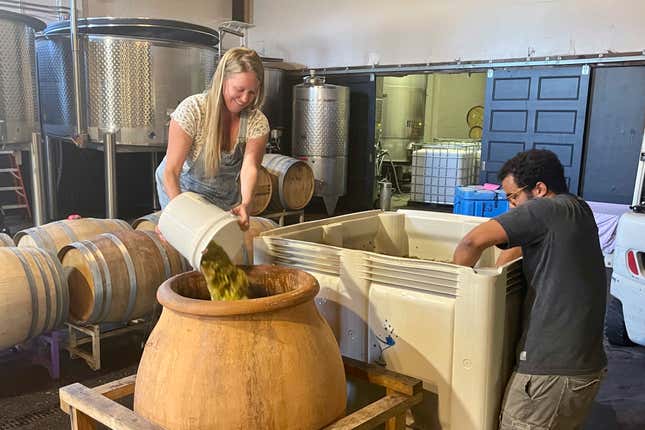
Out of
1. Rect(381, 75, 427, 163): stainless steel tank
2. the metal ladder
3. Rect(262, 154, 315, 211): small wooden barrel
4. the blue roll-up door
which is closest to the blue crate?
the blue roll-up door

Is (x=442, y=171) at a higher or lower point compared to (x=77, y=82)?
lower

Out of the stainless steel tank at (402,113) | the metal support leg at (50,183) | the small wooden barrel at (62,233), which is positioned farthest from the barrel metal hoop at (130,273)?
the stainless steel tank at (402,113)

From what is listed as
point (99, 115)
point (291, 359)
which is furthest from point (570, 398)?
point (99, 115)

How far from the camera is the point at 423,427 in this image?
5.78 feet

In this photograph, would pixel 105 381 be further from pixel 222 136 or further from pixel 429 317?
pixel 429 317

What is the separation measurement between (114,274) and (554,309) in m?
2.47

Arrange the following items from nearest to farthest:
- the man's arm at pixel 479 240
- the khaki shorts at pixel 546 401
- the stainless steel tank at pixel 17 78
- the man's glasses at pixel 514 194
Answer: the khaki shorts at pixel 546 401 → the man's arm at pixel 479 240 → the man's glasses at pixel 514 194 → the stainless steel tank at pixel 17 78

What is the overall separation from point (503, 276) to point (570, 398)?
0.55 metres

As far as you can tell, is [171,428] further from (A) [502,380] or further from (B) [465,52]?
(B) [465,52]

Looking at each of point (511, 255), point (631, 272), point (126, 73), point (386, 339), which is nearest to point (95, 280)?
point (386, 339)

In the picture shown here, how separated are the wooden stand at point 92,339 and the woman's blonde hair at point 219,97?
1.57m

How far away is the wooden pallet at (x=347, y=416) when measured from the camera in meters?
1.42

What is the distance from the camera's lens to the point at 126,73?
5.45 meters

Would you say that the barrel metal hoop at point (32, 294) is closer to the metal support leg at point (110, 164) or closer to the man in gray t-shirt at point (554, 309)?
the man in gray t-shirt at point (554, 309)
